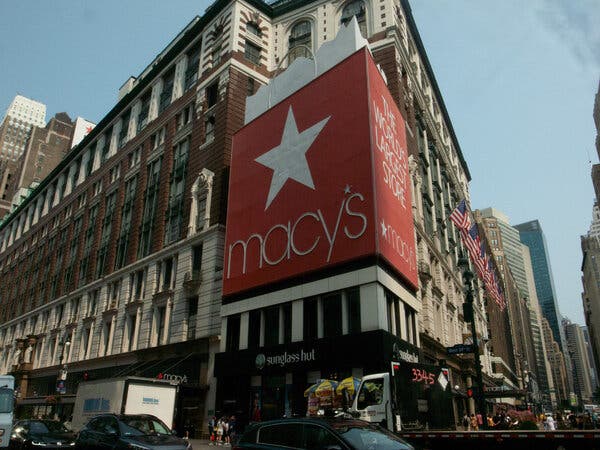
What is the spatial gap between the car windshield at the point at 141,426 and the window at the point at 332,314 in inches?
520

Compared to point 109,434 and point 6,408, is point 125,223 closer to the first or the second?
point 6,408

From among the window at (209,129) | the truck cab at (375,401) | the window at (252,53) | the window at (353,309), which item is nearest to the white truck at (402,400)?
the truck cab at (375,401)

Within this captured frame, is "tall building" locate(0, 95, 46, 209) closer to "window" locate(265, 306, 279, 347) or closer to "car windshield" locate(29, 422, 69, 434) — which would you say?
"window" locate(265, 306, 279, 347)

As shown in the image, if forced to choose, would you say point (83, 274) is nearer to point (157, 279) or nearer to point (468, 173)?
point (157, 279)

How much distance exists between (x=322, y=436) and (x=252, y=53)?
44.5 meters

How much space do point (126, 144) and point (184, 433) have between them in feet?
120

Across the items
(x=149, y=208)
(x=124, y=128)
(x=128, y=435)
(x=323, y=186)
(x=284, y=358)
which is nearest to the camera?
(x=128, y=435)

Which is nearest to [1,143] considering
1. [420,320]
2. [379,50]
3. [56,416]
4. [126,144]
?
[126,144]

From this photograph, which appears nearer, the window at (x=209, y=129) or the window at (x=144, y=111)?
the window at (x=209, y=129)

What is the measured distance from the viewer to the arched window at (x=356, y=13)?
45.4 meters

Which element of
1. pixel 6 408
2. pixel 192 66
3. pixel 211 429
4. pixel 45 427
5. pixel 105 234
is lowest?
pixel 211 429

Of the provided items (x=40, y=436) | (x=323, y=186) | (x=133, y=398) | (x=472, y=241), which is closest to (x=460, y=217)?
(x=472, y=241)

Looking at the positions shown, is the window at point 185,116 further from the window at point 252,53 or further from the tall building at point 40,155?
the tall building at point 40,155

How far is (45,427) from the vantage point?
66.7 feet
